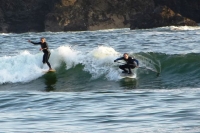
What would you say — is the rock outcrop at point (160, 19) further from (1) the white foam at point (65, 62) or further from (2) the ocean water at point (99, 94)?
(1) the white foam at point (65, 62)

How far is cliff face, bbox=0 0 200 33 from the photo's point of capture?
270ft

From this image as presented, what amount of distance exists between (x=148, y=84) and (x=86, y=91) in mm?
2375

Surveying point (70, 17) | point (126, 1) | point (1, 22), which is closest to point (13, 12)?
point (1, 22)

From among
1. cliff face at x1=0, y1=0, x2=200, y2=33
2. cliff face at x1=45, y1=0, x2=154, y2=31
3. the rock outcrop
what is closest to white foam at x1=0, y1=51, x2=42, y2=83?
the rock outcrop

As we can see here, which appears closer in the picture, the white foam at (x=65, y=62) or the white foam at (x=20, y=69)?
the white foam at (x=65, y=62)

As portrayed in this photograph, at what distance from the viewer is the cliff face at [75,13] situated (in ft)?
270

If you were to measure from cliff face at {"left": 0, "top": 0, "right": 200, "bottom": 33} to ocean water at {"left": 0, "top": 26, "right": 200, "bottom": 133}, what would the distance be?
46583 millimetres

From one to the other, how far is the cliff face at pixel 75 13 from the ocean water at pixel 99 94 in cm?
4658

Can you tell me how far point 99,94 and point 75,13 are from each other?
64.8 meters

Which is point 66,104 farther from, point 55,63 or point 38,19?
point 38,19

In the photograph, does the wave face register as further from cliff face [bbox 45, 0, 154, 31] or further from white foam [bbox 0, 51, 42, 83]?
cliff face [bbox 45, 0, 154, 31]

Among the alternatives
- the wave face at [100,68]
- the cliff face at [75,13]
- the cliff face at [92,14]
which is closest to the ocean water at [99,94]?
the wave face at [100,68]

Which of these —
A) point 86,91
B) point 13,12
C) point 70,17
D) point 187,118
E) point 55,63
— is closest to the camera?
point 187,118

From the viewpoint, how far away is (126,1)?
8744 centimetres
